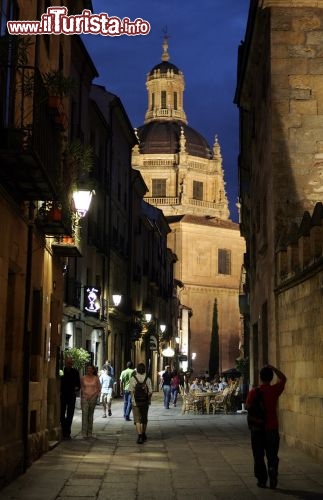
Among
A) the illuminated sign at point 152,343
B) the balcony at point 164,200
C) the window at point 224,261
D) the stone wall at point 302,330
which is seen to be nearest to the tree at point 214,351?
the window at point 224,261

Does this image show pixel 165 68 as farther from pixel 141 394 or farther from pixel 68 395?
pixel 141 394

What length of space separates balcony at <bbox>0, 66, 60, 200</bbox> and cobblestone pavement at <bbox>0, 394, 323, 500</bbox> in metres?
3.80

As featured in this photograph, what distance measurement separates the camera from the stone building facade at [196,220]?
87188 mm

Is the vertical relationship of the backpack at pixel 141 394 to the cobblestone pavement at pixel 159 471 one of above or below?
above

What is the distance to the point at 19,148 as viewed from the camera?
30.0 feet

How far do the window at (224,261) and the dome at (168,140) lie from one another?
13585 millimetres

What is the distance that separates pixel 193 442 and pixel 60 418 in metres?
2.85

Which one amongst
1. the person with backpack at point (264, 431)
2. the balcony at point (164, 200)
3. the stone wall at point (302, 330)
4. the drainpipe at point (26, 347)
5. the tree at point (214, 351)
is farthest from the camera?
the balcony at point (164, 200)

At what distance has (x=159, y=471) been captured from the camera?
11.8 m

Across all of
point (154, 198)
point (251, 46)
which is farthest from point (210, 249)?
point (251, 46)

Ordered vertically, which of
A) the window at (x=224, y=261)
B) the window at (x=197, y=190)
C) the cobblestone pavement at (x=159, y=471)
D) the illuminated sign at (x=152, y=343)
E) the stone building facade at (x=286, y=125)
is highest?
the window at (x=197, y=190)

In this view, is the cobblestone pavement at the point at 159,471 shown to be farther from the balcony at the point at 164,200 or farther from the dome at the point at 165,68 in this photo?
the dome at the point at 165,68

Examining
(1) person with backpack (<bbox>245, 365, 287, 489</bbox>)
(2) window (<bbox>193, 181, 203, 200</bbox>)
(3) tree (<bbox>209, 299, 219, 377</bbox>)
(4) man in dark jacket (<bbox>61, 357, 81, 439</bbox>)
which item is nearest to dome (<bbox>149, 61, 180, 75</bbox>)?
(2) window (<bbox>193, 181, 203, 200</bbox>)

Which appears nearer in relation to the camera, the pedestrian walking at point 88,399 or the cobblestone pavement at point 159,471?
the cobblestone pavement at point 159,471
